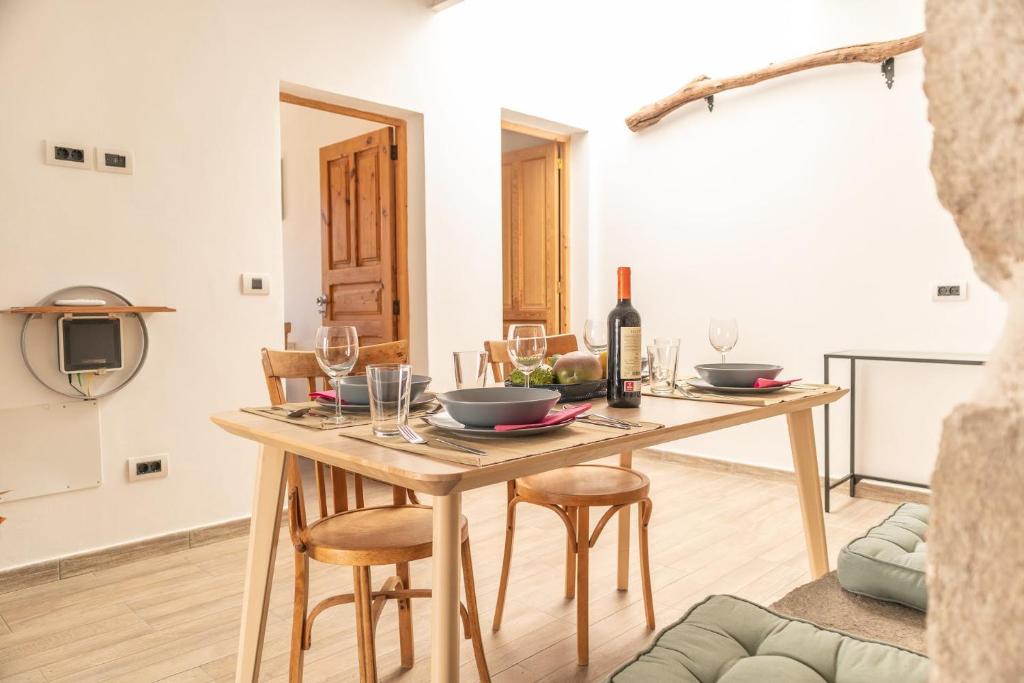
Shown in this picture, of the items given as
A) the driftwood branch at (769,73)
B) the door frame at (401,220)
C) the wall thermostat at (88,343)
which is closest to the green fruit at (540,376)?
the wall thermostat at (88,343)

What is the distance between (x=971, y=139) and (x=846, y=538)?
114 inches

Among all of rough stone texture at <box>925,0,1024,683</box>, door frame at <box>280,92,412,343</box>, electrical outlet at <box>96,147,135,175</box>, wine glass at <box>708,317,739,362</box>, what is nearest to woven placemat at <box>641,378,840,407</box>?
wine glass at <box>708,317,739,362</box>

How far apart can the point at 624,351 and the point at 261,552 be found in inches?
36.3

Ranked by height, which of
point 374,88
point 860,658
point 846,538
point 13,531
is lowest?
point 846,538

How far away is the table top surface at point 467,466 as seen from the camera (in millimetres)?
982

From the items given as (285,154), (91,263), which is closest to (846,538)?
(91,263)

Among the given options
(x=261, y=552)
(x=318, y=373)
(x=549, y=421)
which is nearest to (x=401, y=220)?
(x=318, y=373)

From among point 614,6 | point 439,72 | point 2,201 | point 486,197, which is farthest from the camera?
point 614,6

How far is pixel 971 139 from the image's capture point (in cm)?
37

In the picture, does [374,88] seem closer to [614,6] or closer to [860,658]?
[614,6]

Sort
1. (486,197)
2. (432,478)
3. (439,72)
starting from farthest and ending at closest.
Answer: (486,197), (439,72), (432,478)

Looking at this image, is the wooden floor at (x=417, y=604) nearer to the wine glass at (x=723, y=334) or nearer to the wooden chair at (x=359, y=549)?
the wooden chair at (x=359, y=549)

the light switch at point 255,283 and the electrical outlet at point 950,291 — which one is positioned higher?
the light switch at point 255,283

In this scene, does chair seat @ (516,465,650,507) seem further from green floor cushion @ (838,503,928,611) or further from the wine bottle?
green floor cushion @ (838,503,928,611)
